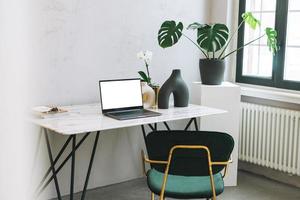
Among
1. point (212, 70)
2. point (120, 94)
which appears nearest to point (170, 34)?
point (212, 70)

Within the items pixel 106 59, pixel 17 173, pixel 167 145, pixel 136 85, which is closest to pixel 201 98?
pixel 136 85

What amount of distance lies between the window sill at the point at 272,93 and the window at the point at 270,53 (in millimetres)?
45

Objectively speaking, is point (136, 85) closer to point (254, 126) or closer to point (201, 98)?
point (201, 98)

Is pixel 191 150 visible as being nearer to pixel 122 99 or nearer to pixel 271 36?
pixel 122 99

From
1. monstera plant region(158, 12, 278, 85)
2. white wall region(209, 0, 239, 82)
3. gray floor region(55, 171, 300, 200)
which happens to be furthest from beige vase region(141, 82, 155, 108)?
white wall region(209, 0, 239, 82)

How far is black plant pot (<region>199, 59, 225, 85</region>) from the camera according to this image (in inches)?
132

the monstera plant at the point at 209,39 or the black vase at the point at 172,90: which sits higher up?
the monstera plant at the point at 209,39

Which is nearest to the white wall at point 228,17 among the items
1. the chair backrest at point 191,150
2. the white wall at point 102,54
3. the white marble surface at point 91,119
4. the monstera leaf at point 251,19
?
the white wall at point 102,54

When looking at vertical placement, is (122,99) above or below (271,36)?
below

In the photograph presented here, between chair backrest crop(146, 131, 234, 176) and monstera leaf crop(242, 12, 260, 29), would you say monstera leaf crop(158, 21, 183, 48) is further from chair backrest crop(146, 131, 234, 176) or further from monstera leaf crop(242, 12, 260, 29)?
chair backrest crop(146, 131, 234, 176)

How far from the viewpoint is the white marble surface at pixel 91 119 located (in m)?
2.38

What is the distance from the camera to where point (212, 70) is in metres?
3.38

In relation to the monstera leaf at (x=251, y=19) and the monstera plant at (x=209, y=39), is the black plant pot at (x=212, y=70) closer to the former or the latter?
the monstera plant at (x=209, y=39)

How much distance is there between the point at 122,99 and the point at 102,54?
0.54 meters
